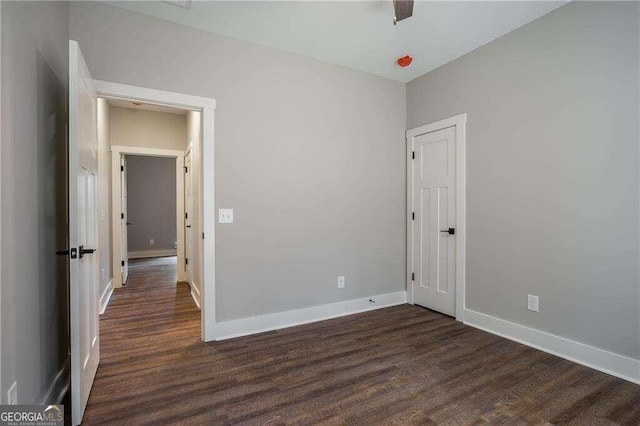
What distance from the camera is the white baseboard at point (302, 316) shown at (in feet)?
9.03

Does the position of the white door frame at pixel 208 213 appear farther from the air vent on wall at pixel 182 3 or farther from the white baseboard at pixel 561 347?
the white baseboard at pixel 561 347

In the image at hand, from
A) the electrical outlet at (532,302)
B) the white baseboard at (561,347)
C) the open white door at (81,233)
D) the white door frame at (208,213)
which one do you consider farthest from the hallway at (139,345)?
the electrical outlet at (532,302)

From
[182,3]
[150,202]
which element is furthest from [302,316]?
[150,202]

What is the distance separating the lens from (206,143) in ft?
8.70

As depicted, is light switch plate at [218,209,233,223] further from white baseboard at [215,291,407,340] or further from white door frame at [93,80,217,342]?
white baseboard at [215,291,407,340]

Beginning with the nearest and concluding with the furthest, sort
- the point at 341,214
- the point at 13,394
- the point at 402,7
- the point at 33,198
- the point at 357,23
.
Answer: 1. the point at 13,394
2. the point at 33,198
3. the point at 402,7
4. the point at 357,23
5. the point at 341,214

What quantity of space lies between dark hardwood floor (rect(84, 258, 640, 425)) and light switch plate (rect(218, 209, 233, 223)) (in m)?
1.06

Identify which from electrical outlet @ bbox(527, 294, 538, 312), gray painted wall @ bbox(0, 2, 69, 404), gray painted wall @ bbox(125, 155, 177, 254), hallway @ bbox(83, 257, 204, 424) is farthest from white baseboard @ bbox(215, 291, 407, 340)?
gray painted wall @ bbox(125, 155, 177, 254)

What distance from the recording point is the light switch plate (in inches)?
107

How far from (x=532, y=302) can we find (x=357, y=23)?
279cm

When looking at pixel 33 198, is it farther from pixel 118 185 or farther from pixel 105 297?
pixel 118 185

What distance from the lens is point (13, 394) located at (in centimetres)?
129

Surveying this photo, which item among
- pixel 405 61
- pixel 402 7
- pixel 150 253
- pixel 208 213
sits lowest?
pixel 150 253

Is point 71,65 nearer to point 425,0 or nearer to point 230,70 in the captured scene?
point 230,70
